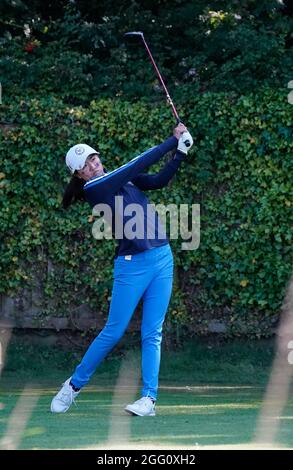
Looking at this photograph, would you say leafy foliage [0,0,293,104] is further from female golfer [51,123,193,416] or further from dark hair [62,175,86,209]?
female golfer [51,123,193,416]

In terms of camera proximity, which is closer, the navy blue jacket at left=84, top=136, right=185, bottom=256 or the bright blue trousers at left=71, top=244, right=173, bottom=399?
the navy blue jacket at left=84, top=136, right=185, bottom=256

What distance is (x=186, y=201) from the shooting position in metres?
11.6

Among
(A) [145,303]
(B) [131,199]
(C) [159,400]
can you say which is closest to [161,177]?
(B) [131,199]

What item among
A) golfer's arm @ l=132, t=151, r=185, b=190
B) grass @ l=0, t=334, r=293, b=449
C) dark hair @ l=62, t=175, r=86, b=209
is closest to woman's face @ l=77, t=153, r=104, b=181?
dark hair @ l=62, t=175, r=86, b=209

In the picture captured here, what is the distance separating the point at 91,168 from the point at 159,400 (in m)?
2.41

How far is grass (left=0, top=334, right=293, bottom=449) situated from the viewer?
689 cm

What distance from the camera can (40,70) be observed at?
1230cm

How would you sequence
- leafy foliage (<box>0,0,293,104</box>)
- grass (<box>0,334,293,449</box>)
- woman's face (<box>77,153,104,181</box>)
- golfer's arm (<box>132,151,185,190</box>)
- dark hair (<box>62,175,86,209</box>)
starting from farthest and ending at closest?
leafy foliage (<box>0,0,293,104</box>)
dark hair (<box>62,175,86,209</box>)
woman's face (<box>77,153,104,181</box>)
golfer's arm (<box>132,151,185,190</box>)
grass (<box>0,334,293,449</box>)

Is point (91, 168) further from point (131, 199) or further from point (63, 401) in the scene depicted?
point (63, 401)

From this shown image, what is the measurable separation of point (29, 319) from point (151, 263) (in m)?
3.96

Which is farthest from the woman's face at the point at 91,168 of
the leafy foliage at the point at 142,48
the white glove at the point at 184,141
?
the leafy foliage at the point at 142,48

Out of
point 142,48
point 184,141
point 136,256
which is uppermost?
point 184,141

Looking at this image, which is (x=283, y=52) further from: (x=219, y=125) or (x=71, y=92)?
(x=71, y=92)

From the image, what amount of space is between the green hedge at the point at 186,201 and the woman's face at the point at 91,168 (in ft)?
10.5
